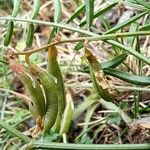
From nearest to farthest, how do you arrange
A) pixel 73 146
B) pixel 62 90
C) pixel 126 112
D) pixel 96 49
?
1. pixel 73 146
2. pixel 62 90
3. pixel 126 112
4. pixel 96 49

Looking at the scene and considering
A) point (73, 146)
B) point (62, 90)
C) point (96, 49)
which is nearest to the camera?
point (73, 146)

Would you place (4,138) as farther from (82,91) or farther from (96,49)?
(96,49)

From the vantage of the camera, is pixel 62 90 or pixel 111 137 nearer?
pixel 62 90

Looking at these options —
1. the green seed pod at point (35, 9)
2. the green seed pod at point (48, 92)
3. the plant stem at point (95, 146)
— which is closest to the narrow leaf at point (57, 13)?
the green seed pod at point (35, 9)

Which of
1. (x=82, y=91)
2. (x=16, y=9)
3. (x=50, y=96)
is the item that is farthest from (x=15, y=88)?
(x=50, y=96)

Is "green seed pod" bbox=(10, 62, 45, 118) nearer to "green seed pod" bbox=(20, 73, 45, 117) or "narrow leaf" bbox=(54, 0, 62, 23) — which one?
"green seed pod" bbox=(20, 73, 45, 117)

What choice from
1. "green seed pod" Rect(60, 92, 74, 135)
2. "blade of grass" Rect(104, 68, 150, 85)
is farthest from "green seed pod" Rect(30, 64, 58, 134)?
"green seed pod" Rect(60, 92, 74, 135)

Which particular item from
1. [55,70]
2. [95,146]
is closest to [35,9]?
[55,70]

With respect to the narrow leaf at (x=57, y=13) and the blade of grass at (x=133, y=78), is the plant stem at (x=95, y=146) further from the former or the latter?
the narrow leaf at (x=57, y=13)

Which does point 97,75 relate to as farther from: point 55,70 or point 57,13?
point 57,13
